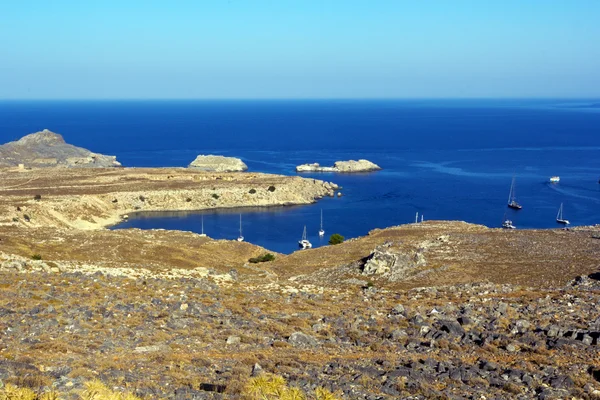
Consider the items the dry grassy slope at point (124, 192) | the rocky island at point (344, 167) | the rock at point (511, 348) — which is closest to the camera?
the rock at point (511, 348)

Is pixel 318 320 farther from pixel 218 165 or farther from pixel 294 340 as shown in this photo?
pixel 218 165

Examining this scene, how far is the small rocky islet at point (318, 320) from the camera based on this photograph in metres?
13.7

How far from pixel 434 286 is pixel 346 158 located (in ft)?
538

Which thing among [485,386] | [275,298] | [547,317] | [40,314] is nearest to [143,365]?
[40,314]

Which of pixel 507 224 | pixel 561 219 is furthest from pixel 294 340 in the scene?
pixel 561 219

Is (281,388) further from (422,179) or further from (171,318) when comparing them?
(422,179)

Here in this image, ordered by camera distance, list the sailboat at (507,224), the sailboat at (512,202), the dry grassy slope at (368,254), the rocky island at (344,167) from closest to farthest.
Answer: the dry grassy slope at (368,254), the sailboat at (507,224), the sailboat at (512,202), the rocky island at (344,167)

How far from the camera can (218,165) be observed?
162 metres

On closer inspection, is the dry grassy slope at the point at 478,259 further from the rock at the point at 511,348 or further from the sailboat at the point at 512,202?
the sailboat at the point at 512,202

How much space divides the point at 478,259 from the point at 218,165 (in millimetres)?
131516

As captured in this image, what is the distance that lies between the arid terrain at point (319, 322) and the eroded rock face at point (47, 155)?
14165 cm

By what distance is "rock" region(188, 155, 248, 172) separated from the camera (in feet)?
528

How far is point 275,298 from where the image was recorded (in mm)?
24172

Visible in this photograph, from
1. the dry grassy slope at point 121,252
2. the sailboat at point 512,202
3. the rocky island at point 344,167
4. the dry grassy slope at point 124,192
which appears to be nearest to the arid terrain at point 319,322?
Result: the dry grassy slope at point 121,252
